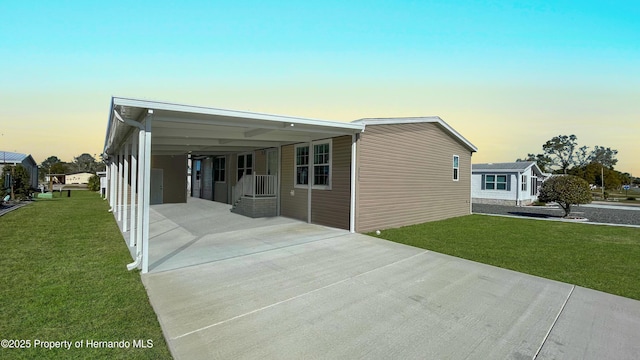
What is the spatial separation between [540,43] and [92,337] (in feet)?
40.9

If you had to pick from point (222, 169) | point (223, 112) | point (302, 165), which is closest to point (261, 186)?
point (302, 165)

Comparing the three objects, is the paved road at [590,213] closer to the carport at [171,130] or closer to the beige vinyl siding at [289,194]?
the beige vinyl siding at [289,194]

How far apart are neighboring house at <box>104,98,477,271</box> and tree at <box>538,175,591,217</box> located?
12.6 ft

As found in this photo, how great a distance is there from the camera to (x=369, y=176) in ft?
28.3

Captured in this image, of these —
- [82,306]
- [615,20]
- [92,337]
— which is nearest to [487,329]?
[92,337]

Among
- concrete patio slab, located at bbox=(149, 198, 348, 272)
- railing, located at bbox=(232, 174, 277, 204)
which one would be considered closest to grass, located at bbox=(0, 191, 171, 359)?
concrete patio slab, located at bbox=(149, 198, 348, 272)

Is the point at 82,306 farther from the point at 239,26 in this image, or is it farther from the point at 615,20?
the point at 615,20

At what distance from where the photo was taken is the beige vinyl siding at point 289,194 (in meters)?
10.1

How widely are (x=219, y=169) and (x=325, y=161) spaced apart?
30.3 feet

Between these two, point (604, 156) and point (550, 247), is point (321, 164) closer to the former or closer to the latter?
point (550, 247)

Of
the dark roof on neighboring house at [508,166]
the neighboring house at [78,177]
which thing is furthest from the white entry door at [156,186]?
the neighboring house at [78,177]

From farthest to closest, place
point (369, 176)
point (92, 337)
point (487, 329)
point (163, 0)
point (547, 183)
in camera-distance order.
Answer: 1. point (547, 183)
2. point (369, 176)
3. point (163, 0)
4. point (487, 329)
5. point (92, 337)

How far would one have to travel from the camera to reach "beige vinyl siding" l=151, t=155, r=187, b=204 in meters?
16.1

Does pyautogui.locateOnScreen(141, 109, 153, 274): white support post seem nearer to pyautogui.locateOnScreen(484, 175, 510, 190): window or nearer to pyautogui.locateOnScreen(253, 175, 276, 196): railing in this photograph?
pyautogui.locateOnScreen(253, 175, 276, 196): railing
